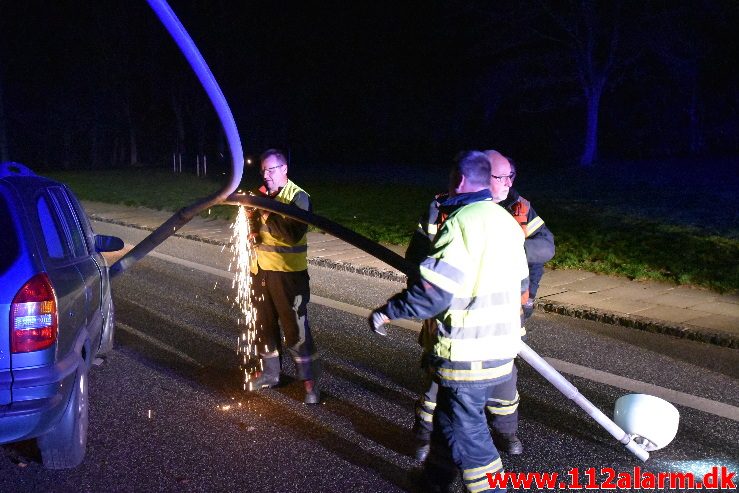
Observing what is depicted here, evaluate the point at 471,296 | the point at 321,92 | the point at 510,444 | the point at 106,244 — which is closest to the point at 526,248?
the point at 510,444

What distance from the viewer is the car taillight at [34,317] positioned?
3.84m

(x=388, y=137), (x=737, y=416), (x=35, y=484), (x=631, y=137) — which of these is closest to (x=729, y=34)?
(x=631, y=137)

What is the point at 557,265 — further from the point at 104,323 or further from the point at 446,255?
the point at 446,255

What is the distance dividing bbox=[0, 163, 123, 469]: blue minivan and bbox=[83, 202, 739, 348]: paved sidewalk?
5.33 metres

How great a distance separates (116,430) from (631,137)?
1834 inches

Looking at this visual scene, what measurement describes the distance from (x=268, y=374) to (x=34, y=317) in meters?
2.18

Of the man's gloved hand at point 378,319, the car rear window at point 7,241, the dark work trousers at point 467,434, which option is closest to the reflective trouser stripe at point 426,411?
the dark work trousers at point 467,434

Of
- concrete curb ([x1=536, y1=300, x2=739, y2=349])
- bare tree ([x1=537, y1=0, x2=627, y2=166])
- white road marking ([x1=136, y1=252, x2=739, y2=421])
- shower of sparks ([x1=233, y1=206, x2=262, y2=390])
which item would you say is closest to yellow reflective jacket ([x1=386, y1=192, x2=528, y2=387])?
shower of sparks ([x1=233, y1=206, x2=262, y2=390])

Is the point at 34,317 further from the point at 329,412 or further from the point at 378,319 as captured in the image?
the point at 329,412

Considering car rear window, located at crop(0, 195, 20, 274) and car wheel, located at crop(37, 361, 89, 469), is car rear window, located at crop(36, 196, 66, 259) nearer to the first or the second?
car rear window, located at crop(0, 195, 20, 274)

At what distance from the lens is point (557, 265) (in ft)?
35.0

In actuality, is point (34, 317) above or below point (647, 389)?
above

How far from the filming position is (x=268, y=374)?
18.9 ft

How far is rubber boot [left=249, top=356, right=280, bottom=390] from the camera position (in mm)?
5750
